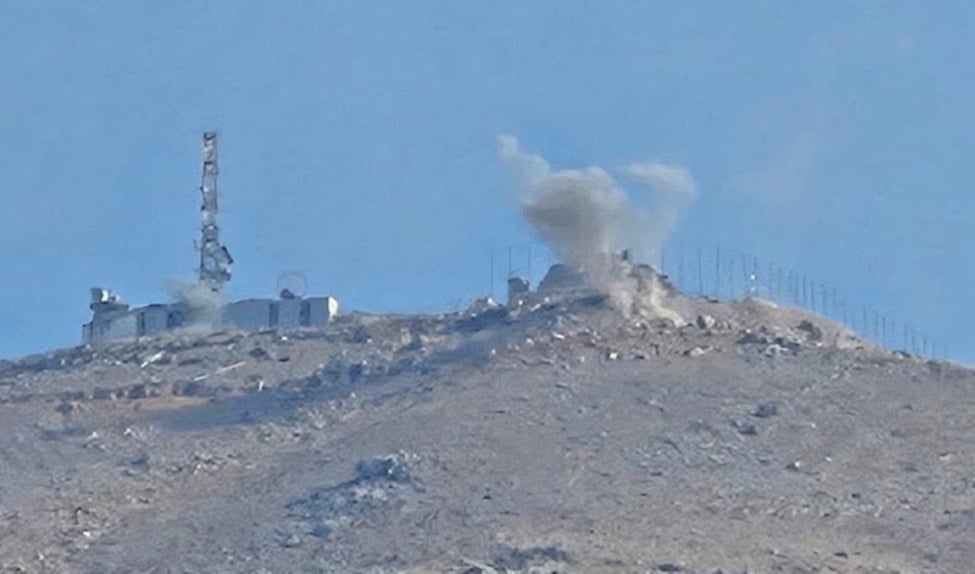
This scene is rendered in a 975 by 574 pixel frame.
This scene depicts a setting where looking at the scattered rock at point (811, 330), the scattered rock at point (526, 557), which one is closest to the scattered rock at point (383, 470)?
the scattered rock at point (526, 557)

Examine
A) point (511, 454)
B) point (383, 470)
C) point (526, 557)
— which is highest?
point (511, 454)

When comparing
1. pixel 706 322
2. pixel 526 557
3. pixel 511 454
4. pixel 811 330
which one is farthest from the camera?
pixel 811 330

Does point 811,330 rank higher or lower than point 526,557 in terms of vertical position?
higher

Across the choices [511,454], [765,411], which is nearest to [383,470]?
[511,454]

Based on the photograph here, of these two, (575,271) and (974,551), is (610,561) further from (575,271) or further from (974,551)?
(575,271)

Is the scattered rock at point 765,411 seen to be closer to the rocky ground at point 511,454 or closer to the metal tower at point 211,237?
the rocky ground at point 511,454

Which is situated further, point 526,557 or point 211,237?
point 211,237

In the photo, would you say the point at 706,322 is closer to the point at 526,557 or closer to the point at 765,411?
the point at 765,411
